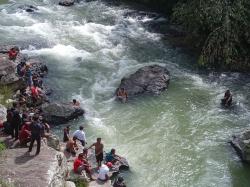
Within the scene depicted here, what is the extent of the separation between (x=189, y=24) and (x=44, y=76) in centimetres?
936

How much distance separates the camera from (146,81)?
2680 centimetres

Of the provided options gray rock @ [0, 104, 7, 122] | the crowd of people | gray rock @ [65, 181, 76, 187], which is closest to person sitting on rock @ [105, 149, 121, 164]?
the crowd of people

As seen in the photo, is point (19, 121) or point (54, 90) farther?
point (54, 90)

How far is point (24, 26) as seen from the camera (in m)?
34.7

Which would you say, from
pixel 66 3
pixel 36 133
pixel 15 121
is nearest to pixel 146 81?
pixel 15 121

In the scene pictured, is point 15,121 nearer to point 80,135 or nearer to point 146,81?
point 80,135

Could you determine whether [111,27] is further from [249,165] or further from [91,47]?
[249,165]

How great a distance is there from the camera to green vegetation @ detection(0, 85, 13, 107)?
23722 millimetres

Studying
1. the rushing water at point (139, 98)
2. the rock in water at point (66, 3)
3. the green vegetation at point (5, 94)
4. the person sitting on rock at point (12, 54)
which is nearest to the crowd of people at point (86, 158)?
the rushing water at point (139, 98)

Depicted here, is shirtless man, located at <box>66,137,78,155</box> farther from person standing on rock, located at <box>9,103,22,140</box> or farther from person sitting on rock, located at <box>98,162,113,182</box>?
person standing on rock, located at <box>9,103,22,140</box>

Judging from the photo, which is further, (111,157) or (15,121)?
(111,157)

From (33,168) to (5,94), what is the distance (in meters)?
9.67

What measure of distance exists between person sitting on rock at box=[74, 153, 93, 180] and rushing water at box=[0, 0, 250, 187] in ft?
5.67

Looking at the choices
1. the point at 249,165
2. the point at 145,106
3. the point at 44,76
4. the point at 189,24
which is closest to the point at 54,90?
the point at 44,76
